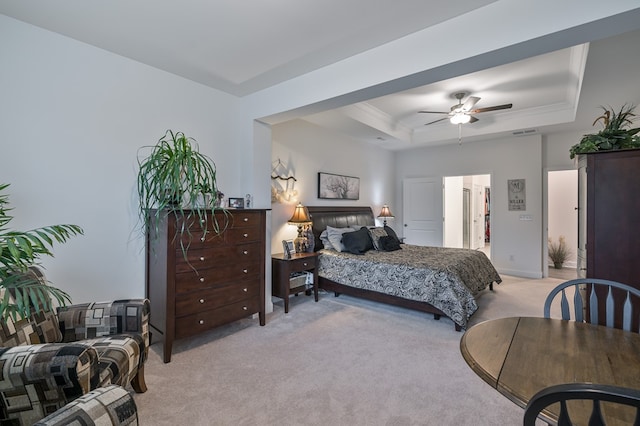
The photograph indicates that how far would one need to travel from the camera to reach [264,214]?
3322mm

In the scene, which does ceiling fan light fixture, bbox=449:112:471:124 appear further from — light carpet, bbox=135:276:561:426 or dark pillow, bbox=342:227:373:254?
light carpet, bbox=135:276:561:426

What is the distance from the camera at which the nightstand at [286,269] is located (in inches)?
150

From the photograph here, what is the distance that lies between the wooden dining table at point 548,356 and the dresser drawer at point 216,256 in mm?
2252

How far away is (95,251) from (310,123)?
3.42 m

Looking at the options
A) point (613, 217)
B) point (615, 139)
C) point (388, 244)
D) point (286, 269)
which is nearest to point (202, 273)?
point (286, 269)

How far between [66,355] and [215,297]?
1.63 m

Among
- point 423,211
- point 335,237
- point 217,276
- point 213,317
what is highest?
point 423,211

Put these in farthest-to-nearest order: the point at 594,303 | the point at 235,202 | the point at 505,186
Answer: the point at 505,186
the point at 235,202
the point at 594,303

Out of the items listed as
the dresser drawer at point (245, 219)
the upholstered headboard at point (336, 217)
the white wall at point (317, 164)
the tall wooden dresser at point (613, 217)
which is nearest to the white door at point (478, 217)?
the white wall at point (317, 164)

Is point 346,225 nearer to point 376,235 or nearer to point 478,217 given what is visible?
point 376,235

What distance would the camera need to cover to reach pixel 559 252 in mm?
6426

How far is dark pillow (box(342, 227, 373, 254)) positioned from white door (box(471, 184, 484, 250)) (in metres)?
5.29

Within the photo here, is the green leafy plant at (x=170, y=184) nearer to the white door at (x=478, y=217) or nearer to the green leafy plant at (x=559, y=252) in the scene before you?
the green leafy plant at (x=559, y=252)

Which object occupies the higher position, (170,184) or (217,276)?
(170,184)
